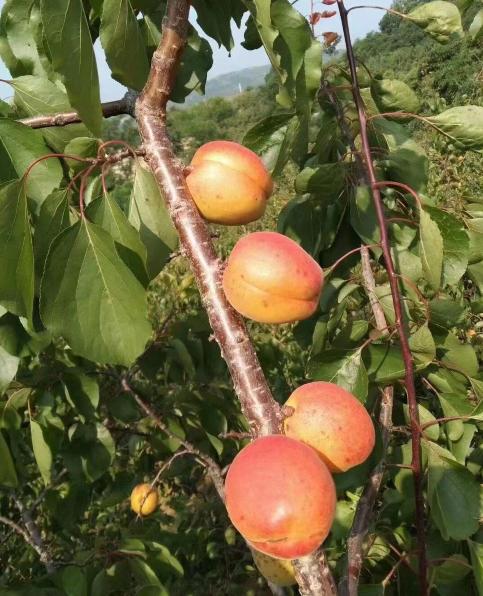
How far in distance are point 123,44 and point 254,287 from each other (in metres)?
0.35

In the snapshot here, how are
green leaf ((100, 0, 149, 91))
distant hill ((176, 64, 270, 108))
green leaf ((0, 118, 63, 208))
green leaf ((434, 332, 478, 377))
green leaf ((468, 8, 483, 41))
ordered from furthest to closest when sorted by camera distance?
distant hill ((176, 64, 270, 108)) < green leaf ((468, 8, 483, 41)) < green leaf ((434, 332, 478, 377)) < green leaf ((0, 118, 63, 208)) < green leaf ((100, 0, 149, 91))

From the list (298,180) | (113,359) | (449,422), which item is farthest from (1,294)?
(449,422)

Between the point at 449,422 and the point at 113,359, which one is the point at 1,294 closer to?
the point at 113,359

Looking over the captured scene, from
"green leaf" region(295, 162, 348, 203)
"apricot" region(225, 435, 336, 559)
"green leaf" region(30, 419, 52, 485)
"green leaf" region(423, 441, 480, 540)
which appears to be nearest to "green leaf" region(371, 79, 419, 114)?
"green leaf" region(295, 162, 348, 203)

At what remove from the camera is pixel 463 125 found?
1.08 m

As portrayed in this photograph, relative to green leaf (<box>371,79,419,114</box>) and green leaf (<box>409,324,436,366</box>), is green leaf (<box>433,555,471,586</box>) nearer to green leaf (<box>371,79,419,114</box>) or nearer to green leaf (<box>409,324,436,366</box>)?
green leaf (<box>409,324,436,366</box>)

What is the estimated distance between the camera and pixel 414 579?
104 cm

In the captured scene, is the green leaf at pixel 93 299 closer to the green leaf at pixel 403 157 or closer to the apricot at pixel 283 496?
the apricot at pixel 283 496

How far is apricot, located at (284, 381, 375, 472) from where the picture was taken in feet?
1.89

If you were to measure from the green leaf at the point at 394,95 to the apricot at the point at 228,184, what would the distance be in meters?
0.62

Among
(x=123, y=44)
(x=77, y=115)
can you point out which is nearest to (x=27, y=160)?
(x=77, y=115)

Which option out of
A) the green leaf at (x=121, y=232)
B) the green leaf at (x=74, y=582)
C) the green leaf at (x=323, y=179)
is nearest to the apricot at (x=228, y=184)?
the green leaf at (x=121, y=232)

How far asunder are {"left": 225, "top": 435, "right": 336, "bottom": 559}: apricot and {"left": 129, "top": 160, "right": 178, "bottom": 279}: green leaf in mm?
348

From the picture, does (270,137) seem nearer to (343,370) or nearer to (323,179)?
(323,179)
